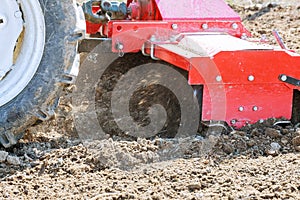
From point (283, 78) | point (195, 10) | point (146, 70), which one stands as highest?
point (195, 10)

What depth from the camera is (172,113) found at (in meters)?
3.84

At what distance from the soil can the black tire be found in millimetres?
138

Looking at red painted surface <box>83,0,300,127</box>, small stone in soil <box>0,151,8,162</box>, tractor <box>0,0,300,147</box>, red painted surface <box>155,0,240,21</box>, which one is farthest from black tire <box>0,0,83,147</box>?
red painted surface <box>155,0,240,21</box>

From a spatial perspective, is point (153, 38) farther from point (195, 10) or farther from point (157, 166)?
point (157, 166)

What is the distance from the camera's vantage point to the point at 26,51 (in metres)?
3.21

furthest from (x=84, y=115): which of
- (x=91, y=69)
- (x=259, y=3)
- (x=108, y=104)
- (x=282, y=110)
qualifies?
(x=259, y=3)

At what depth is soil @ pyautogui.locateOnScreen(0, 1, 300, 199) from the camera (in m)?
2.73

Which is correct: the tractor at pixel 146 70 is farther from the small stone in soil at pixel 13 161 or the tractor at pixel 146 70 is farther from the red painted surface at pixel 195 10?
the small stone in soil at pixel 13 161

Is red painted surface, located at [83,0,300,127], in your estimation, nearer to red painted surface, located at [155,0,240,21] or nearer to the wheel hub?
red painted surface, located at [155,0,240,21]

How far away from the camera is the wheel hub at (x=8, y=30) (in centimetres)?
314

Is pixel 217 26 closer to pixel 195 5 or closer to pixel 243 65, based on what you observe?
pixel 195 5

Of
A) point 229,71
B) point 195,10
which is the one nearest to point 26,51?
point 229,71

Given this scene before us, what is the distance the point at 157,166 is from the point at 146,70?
149 centimetres

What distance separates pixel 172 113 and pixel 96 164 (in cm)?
94
